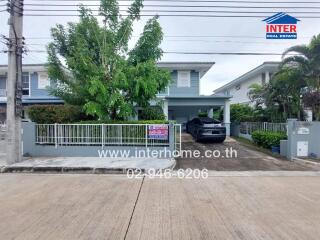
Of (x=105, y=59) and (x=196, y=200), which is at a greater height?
(x=105, y=59)

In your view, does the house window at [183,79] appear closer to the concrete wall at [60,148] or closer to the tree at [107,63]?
the tree at [107,63]

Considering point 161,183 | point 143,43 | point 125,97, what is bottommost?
point 161,183

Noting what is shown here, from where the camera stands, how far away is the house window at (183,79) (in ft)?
68.8

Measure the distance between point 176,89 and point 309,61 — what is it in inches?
420

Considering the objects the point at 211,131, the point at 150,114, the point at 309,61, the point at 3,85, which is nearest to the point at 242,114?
the point at 211,131

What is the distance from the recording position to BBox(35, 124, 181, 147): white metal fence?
11195mm

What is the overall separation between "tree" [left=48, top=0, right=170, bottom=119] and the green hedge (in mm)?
6155

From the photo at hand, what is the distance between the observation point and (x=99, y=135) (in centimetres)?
1134

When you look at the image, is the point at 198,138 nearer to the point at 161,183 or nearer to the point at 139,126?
the point at 139,126

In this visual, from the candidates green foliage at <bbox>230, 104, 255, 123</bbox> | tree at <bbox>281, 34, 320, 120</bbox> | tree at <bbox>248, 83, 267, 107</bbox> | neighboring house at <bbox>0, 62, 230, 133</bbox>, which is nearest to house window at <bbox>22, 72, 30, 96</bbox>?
neighboring house at <bbox>0, 62, 230, 133</bbox>

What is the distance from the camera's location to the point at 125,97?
12383mm

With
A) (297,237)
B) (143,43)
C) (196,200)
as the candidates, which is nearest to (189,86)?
(143,43)

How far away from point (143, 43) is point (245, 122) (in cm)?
1050

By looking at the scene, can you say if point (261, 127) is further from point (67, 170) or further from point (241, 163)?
point (67, 170)
